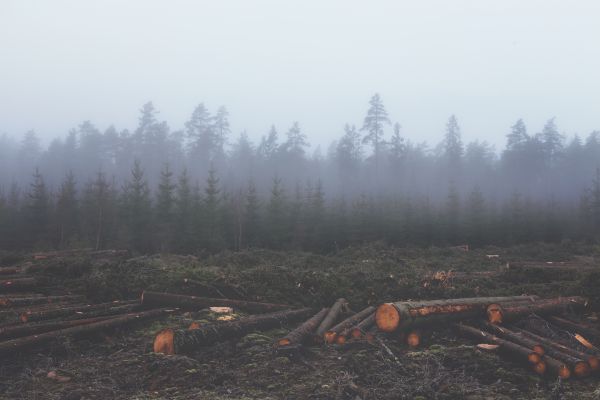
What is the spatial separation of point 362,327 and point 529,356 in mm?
3004

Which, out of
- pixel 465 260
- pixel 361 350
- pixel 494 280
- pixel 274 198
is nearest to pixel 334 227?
pixel 274 198

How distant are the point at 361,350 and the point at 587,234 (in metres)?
35.7

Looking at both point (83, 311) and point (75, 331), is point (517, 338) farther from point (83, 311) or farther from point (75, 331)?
point (83, 311)

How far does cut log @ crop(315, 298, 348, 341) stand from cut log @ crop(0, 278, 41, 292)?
919cm

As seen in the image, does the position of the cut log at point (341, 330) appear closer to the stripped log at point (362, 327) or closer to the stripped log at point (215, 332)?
the stripped log at point (362, 327)

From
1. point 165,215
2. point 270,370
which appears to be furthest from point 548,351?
point 165,215

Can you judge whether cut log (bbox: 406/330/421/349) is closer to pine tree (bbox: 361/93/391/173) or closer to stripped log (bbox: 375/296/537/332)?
stripped log (bbox: 375/296/537/332)

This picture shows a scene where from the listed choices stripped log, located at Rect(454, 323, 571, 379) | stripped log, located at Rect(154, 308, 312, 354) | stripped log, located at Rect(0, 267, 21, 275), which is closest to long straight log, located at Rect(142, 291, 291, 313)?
stripped log, located at Rect(154, 308, 312, 354)

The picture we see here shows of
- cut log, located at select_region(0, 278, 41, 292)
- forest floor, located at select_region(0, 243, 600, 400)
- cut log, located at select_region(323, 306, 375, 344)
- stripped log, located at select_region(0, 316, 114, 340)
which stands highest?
cut log, located at select_region(0, 278, 41, 292)

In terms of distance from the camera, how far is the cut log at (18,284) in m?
11.0

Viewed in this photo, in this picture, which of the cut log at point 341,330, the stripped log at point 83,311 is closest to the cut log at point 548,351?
the cut log at point 341,330

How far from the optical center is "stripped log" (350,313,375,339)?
7.48 m

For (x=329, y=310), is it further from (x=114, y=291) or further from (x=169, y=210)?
(x=169, y=210)

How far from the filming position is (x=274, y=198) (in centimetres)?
3381
